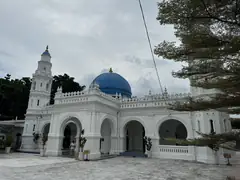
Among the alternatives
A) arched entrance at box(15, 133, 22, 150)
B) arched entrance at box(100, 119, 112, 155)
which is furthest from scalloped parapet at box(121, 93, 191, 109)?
arched entrance at box(15, 133, 22, 150)

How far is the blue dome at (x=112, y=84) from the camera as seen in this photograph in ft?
64.7

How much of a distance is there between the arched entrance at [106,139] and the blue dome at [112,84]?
3998mm

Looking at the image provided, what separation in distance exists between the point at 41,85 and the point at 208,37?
764 inches

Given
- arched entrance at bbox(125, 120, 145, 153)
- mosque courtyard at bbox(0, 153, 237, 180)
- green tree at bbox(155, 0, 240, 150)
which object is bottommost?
mosque courtyard at bbox(0, 153, 237, 180)

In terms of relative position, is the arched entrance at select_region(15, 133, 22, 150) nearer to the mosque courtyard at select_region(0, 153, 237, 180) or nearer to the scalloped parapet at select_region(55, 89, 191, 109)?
the scalloped parapet at select_region(55, 89, 191, 109)

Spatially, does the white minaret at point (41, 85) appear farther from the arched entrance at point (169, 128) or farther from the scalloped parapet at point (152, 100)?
the arched entrance at point (169, 128)

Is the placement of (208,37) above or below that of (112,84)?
below

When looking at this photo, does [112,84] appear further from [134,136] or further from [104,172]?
[104,172]

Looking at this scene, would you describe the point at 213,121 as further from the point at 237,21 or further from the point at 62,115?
the point at 62,115

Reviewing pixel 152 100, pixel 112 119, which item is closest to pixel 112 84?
pixel 112 119

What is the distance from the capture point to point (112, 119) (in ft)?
52.3

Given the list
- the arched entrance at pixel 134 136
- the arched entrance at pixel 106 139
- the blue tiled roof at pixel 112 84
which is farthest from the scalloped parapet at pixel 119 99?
the arched entrance at pixel 134 136

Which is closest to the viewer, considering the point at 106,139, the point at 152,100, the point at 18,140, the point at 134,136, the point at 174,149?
the point at 174,149

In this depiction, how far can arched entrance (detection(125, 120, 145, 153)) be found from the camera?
1842 centimetres
